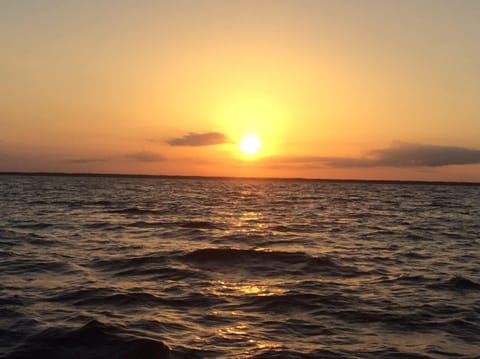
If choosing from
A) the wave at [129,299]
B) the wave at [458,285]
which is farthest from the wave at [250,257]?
the wave at [129,299]

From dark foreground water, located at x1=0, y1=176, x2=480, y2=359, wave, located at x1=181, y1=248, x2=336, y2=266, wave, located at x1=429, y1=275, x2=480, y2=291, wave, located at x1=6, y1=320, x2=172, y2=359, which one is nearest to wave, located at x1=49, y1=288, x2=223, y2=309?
dark foreground water, located at x1=0, y1=176, x2=480, y2=359

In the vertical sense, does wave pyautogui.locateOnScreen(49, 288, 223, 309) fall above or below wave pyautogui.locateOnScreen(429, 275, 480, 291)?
below

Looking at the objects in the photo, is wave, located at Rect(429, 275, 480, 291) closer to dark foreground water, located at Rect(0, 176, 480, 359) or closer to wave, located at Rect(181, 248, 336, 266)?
dark foreground water, located at Rect(0, 176, 480, 359)

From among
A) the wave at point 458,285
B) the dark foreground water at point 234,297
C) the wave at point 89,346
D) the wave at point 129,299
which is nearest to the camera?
the wave at point 89,346

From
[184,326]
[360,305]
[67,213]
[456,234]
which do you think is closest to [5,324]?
[184,326]

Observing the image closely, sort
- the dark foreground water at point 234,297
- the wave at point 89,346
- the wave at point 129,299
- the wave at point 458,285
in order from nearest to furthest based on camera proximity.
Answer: the wave at point 89,346 < the dark foreground water at point 234,297 < the wave at point 129,299 < the wave at point 458,285

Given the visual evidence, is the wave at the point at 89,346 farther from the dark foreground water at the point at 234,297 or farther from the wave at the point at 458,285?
the wave at the point at 458,285

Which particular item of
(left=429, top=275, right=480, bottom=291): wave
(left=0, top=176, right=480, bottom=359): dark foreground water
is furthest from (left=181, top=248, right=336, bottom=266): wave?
(left=429, top=275, right=480, bottom=291): wave

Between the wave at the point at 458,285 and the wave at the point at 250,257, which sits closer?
the wave at the point at 458,285

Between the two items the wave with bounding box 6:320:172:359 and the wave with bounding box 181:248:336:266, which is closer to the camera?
the wave with bounding box 6:320:172:359

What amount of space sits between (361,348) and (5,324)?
7.63m

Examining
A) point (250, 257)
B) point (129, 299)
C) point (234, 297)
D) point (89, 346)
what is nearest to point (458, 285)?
point (234, 297)

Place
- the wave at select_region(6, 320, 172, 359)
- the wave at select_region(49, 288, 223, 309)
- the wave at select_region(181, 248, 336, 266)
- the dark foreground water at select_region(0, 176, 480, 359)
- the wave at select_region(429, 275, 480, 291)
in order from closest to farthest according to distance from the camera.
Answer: the wave at select_region(6, 320, 172, 359) < the dark foreground water at select_region(0, 176, 480, 359) < the wave at select_region(49, 288, 223, 309) < the wave at select_region(429, 275, 480, 291) < the wave at select_region(181, 248, 336, 266)

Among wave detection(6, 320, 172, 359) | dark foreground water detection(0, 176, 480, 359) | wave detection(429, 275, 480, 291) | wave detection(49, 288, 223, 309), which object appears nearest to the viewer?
wave detection(6, 320, 172, 359)
